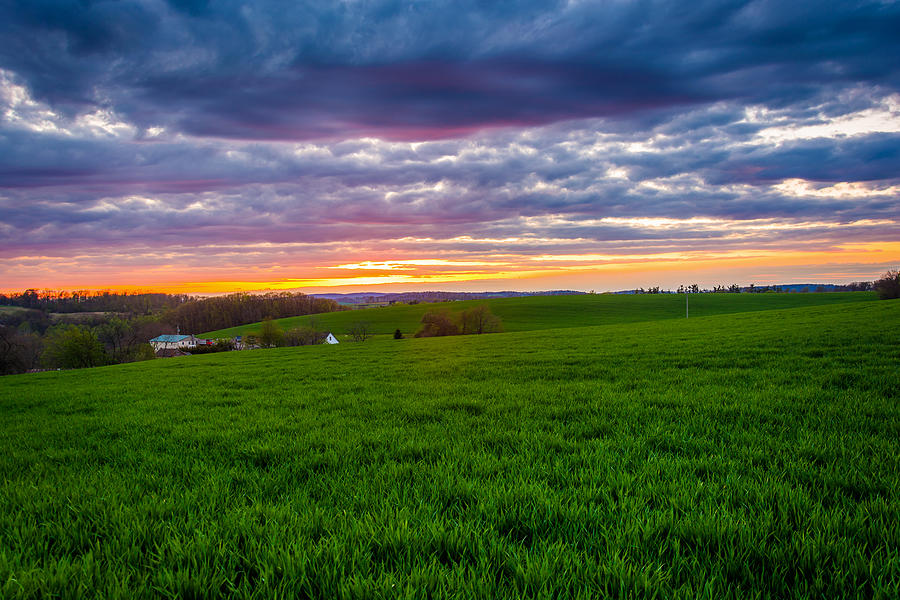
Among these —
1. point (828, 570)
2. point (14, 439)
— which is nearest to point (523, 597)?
point (828, 570)

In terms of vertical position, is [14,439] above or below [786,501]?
below

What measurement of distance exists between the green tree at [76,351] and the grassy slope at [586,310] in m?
45.6

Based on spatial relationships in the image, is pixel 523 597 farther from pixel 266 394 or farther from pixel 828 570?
pixel 266 394

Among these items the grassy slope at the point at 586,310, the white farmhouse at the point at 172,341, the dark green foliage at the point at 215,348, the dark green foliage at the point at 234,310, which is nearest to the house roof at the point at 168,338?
the white farmhouse at the point at 172,341

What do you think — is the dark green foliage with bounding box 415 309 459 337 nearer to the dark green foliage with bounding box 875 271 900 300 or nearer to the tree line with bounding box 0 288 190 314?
the dark green foliage with bounding box 875 271 900 300

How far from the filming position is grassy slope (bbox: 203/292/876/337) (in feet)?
290

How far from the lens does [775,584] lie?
2.20 m

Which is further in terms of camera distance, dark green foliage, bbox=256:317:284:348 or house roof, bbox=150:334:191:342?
house roof, bbox=150:334:191:342

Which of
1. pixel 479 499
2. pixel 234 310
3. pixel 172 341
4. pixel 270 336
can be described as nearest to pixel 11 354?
pixel 270 336

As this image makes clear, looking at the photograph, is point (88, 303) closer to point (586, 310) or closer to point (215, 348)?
point (215, 348)

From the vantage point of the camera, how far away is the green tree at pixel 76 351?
5762cm

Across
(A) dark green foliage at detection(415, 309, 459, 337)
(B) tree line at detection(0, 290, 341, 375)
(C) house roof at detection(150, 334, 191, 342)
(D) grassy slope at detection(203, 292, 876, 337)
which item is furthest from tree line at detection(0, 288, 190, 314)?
(A) dark green foliage at detection(415, 309, 459, 337)

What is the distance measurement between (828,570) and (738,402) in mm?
4770

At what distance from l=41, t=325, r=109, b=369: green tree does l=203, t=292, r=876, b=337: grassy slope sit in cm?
4557
